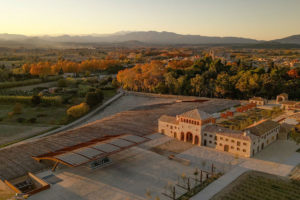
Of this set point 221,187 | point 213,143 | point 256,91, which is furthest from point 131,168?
point 256,91

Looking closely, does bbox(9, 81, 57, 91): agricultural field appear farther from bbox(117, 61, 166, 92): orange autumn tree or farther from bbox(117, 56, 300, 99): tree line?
bbox(117, 61, 166, 92): orange autumn tree

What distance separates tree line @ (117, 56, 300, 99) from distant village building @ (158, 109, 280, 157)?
30.8 metres

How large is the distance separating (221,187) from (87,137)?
76.2ft

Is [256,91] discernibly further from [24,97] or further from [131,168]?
[24,97]

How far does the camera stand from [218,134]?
37.5 meters

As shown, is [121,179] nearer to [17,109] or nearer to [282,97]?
[17,109]

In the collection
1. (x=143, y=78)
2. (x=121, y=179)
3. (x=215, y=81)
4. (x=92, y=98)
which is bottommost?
(x=121, y=179)

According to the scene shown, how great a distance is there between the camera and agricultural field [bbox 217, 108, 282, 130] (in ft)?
154

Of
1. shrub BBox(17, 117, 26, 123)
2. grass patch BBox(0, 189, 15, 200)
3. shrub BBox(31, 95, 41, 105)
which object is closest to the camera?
grass patch BBox(0, 189, 15, 200)

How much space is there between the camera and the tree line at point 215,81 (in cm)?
7012

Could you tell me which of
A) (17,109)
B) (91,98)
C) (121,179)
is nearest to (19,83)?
(17,109)

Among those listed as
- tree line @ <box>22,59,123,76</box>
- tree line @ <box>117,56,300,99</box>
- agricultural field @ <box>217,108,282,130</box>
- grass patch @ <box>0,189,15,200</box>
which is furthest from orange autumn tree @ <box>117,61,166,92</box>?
grass patch @ <box>0,189,15,200</box>

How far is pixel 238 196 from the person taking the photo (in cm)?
2606

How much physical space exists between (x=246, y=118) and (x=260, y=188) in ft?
86.6
